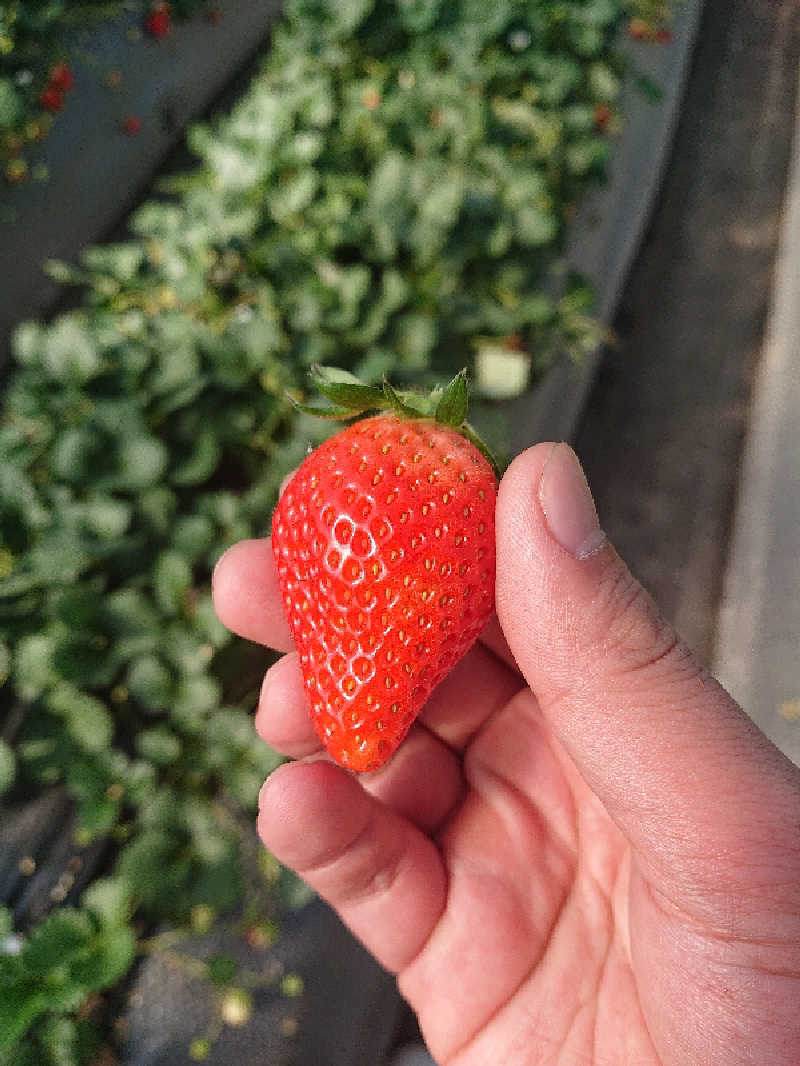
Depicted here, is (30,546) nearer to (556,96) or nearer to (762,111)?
(556,96)

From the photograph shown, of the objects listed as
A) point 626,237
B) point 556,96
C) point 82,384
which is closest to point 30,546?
point 82,384

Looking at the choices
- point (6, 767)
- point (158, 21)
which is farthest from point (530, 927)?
point (158, 21)

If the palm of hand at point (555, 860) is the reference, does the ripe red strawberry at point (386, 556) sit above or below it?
above

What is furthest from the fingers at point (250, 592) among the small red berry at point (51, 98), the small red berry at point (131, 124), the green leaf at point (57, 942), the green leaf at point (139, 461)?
the small red berry at point (131, 124)

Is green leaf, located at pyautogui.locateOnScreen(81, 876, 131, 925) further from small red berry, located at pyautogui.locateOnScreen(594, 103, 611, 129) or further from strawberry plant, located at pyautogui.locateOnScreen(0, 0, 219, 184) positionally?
small red berry, located at pyautogui.locateOnScreen(594, 103, 611, 129)

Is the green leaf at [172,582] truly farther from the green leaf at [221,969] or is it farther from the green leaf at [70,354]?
the green leaf at [221,969]

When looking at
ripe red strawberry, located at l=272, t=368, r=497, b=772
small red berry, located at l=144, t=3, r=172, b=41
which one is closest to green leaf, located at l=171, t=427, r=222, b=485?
ripe red strawberry, located at l=272, t=368, r=497, b=772

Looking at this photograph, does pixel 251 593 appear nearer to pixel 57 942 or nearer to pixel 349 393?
Result: pixel 349 393
